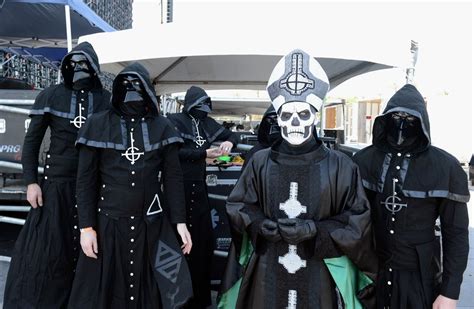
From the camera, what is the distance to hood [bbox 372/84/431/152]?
6.98 ft

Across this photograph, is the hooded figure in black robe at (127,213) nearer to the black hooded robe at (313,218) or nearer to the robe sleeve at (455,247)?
the black hooded robe at (313,218)

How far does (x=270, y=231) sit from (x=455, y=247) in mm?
871

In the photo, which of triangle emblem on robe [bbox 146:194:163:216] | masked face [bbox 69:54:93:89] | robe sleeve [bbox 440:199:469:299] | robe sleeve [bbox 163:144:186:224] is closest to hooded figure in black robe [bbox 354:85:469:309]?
robe sleeve [bbox 440:199:469:299]

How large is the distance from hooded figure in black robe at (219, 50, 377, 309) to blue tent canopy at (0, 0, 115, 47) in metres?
4.96

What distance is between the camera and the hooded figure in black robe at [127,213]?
248 centimetres

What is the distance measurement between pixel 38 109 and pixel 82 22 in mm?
5294

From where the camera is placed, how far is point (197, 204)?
11.5 ft

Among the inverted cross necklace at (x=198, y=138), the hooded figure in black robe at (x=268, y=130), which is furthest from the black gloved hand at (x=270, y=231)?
the inverted cross necklace at (x=198, y=138)

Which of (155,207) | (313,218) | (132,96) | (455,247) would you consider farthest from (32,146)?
(455,247)

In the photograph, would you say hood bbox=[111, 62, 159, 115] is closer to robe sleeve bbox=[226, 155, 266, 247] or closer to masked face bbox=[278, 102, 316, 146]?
robe sleeve bbox=[226, 155, 266, 247]

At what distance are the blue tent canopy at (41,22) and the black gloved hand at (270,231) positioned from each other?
5151 mm

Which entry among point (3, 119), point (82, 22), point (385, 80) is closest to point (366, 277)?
point (385, 80)

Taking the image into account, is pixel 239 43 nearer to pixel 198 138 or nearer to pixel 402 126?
pixel 198 138

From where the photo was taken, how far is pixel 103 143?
2473 mm
